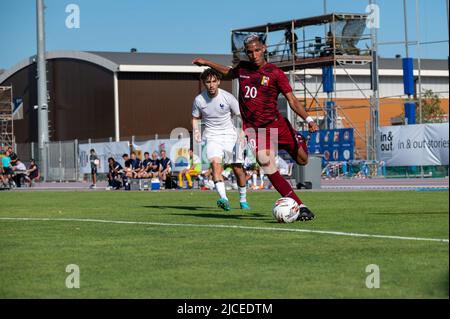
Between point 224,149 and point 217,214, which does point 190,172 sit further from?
point 217,214

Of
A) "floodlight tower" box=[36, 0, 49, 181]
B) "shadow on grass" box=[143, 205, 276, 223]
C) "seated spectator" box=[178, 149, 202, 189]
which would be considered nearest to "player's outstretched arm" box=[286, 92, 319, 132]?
"shadow on grass" box=[143, 205, 276, 223]

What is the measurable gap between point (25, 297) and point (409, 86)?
42281mm

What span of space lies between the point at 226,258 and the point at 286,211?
3.99 m

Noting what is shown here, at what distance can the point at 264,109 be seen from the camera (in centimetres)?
1348

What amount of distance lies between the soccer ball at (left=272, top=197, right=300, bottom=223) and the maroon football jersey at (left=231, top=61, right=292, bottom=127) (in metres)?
1.45

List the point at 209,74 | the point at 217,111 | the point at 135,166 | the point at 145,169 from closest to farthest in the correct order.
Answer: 1. the point at 209,74
2. the point at 217,111
3. the point at 145,169
4. the point at 135,166

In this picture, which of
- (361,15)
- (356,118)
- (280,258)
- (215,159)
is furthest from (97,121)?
(280,258)

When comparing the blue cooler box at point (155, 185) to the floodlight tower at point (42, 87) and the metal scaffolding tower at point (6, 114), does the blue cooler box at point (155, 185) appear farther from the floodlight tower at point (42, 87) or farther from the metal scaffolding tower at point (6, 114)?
the metal scaffolding tower at point (6, 114)

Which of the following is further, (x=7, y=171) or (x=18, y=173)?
(x=18, y=173)

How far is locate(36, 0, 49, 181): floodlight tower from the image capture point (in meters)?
50.5

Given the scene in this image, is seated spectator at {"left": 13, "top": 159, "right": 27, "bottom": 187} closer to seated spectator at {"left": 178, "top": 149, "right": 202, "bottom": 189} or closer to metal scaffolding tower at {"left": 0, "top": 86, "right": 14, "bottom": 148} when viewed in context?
seated spectator at {"left": 178, "top": 149, "right": 202, "bottom": 189}

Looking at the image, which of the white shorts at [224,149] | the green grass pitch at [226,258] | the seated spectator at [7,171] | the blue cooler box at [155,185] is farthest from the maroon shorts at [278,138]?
the seated spectator at [7,171]

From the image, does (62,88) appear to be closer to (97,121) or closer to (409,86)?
(97,121)

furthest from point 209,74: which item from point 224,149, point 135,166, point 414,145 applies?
point 414,145
